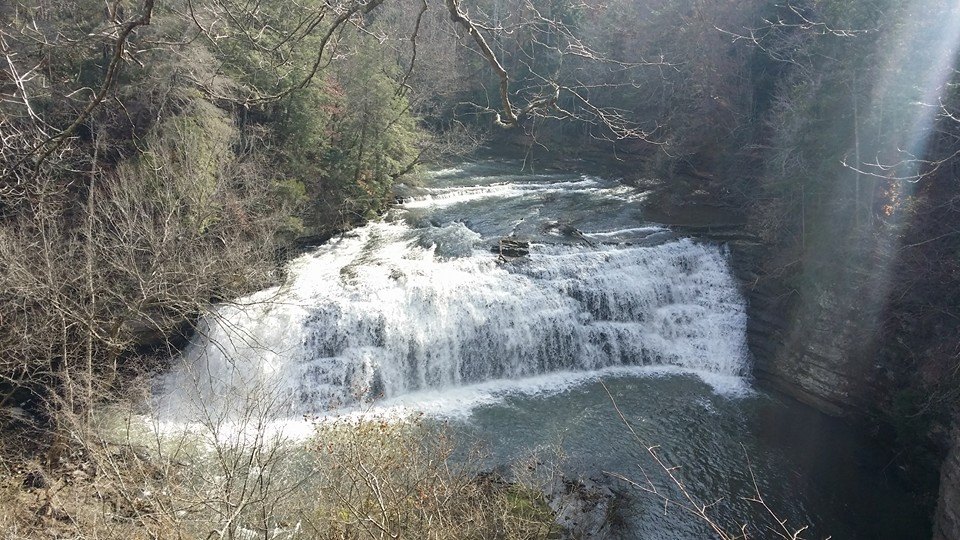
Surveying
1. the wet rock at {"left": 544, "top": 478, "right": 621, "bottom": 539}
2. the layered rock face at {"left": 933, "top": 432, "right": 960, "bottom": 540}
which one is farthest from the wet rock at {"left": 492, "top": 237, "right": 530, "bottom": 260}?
the layered rock face at {"left": 933, "top": 432, "right": 960, "bottom": 540}

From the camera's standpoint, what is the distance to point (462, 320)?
1462cm

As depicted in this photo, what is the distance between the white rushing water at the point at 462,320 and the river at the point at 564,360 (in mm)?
38

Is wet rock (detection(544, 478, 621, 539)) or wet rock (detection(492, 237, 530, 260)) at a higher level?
wet rock (detection(492, 237, 530, 260))

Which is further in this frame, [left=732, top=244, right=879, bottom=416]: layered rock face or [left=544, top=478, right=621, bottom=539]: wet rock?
[left=732, top=244, right=879, bottom=416]: layered rock face

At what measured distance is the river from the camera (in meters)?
11.1

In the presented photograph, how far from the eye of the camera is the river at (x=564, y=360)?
36.3 feet

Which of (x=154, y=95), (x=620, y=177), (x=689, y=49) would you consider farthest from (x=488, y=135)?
(x=154, y=95)

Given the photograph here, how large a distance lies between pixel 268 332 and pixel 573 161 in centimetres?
1723

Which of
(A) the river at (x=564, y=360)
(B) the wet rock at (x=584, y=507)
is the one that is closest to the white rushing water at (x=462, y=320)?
(A) the river at (x=564, y=360)

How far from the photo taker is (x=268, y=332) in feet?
44.2

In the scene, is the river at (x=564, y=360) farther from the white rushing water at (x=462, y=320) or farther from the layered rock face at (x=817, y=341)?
the layered rock face at (x=817, y=341)

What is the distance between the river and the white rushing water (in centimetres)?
4

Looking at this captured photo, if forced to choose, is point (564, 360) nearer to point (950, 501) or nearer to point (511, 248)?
point (511, 248)

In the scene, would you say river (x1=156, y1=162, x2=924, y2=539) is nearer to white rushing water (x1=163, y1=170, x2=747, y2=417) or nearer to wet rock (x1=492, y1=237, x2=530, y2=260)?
white rushing water (x1=163, y1=170, x2=747, y2=417)
